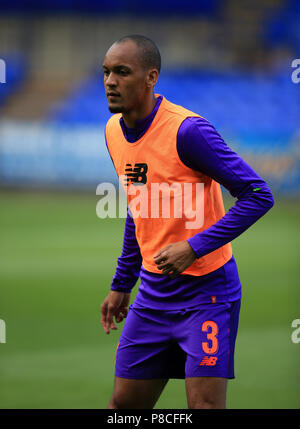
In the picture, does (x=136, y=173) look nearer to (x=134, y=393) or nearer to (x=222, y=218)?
(x=222, y=218)

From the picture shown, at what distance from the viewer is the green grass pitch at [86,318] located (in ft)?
20.3

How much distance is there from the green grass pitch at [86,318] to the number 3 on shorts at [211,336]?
6.80ft

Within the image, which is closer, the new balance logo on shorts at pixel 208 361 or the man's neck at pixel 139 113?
the new balance logo on shorts at pixel 208 361

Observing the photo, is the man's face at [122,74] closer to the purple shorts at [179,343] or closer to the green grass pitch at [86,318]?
the purple shorts at [179,343]

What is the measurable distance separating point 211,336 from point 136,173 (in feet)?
2.96

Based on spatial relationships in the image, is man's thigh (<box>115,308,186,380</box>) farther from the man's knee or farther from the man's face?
the man's face

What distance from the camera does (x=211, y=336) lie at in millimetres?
3854

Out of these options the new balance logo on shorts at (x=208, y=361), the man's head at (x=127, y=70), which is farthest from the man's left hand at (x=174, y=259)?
the man's head at (x=127, y=70)

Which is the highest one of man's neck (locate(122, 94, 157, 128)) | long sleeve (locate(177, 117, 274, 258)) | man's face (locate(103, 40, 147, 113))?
man's face (locate(103, 40, 147, 113))

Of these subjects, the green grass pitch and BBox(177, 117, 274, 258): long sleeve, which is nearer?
BBox(177, 117, 274, 258): long sleeve

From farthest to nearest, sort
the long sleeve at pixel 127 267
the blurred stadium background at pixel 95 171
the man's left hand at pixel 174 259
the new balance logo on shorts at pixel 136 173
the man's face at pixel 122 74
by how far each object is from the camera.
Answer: the blurred stadium background at pixel 95 171 → the long sleeve at pixel 127 267 → the new balance logo on shorts at pixel 136 173 → the man's face at pixel 122 74 → the man's left hand at pixel 174 259

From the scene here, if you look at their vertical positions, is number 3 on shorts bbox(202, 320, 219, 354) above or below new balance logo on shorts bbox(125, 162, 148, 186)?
below

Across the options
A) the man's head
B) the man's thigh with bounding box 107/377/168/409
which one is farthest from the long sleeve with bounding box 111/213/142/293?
the man's head

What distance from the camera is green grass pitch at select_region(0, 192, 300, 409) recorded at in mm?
6184
